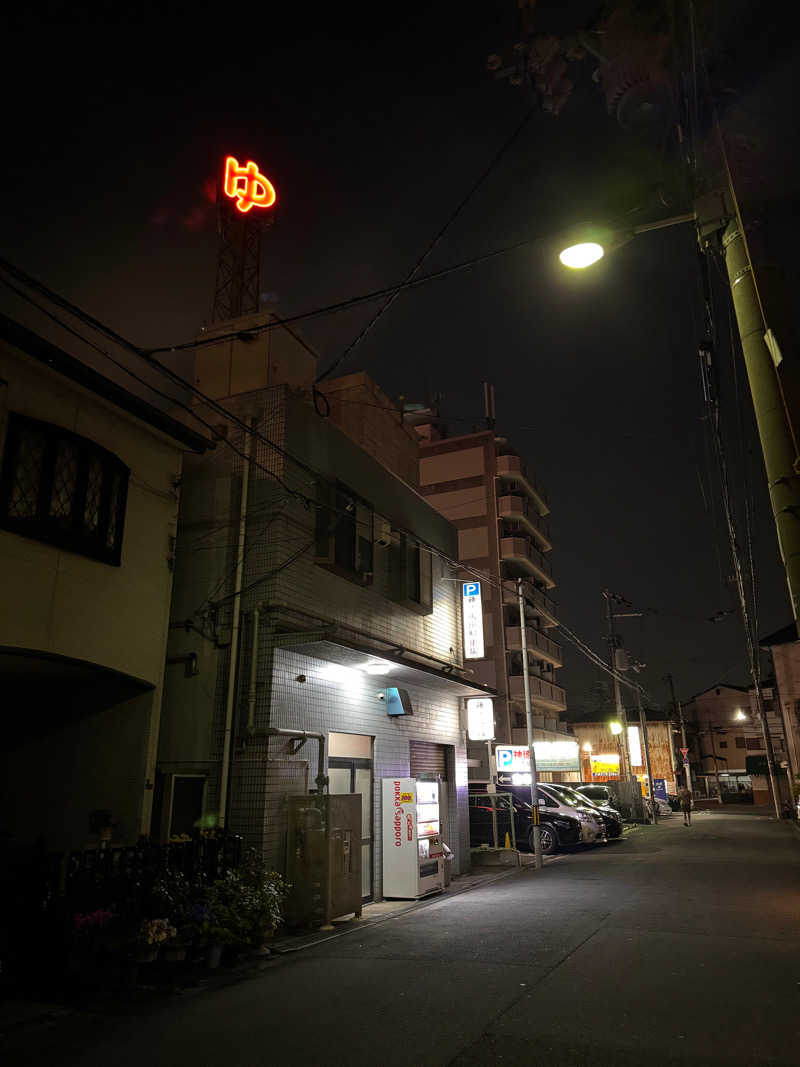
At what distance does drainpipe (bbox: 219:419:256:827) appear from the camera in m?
11.0

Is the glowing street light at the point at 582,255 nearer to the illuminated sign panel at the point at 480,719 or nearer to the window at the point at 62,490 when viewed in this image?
the window at the point at 62,490

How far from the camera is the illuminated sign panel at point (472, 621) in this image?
65.1 feet

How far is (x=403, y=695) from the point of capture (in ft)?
49.6

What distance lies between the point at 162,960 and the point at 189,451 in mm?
7526

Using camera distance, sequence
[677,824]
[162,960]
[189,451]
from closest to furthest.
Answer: [162,960]
[189,451]
[677,824]

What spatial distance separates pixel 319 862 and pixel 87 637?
15.9 feet

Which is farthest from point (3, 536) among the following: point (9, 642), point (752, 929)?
point (752, 929)

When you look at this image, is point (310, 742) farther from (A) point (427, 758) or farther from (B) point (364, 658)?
(A) point (427, 758)

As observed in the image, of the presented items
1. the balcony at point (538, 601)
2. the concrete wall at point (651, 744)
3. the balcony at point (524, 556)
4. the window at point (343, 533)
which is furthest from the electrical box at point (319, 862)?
the concrete wall at point (651, 744)

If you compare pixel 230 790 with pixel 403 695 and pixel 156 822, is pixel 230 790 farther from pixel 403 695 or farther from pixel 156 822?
pixel 403 695

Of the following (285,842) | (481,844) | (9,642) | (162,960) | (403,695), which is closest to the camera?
(162,960)

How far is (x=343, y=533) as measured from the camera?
1430cm

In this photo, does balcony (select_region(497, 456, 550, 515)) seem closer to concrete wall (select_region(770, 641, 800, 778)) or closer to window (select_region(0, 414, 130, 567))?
concrete wall (select_region(770, 641, 800, 778))

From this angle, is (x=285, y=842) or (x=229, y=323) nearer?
(x=285, y=842)
